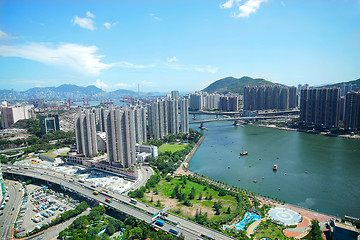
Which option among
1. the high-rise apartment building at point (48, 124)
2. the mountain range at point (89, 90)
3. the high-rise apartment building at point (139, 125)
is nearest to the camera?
the high-rise apartment building at point (139, 125)

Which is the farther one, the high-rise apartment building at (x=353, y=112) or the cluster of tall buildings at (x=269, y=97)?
the cluster of tall buildings at (x=269, y=97)

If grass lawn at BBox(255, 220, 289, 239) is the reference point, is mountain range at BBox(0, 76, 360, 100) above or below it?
above

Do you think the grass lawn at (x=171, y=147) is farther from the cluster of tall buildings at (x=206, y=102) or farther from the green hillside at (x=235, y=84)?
the green hillside at (x=235, y=84)

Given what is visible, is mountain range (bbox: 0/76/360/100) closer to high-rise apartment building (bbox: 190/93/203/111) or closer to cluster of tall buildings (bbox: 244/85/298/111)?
high-rise apartment building (bbox: 190/93/203/111)

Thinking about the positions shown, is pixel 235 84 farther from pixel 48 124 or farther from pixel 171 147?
pixel 48 124

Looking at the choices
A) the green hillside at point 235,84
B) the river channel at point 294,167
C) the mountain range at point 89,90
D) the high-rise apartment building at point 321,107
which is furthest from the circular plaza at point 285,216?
the green hillside at point 235,84

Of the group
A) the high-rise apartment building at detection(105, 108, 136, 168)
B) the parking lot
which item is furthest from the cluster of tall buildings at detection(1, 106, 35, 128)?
the high-rise apartment building at detection(105, 108, 136, 168)

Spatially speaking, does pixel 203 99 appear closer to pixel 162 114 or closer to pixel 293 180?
pixel 162 114
